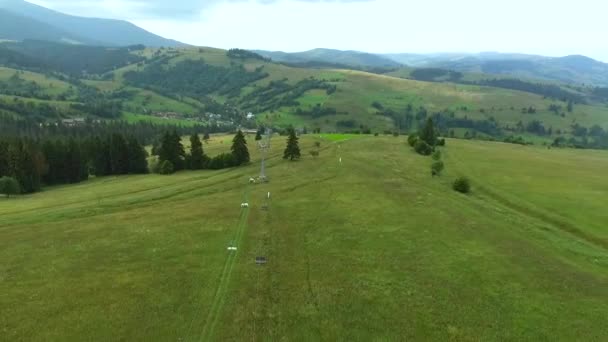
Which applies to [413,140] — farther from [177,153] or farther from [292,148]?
[177,153]

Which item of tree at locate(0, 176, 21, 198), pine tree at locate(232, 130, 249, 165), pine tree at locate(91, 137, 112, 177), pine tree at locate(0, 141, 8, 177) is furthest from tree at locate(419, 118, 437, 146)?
pine tree at locate(0, 141, 8, 177)

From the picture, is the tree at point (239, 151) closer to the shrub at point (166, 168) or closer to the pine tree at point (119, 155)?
the shrub at point (166, 168)

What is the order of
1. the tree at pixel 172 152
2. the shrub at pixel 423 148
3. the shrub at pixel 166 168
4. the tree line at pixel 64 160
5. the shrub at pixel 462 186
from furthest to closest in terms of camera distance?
1. the shrub at pixel 423 148
2. the tree at pixel 172 152
3. the shrub at pixel 166 168
4. the tree line at pixel 64 160
5. the shrub at pixel 462 186

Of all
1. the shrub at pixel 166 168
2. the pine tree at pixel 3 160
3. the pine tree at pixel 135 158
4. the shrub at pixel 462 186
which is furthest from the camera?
the pine tree at pixel 135 158

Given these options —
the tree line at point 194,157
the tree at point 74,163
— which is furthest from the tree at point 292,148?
the tree at point 74,163

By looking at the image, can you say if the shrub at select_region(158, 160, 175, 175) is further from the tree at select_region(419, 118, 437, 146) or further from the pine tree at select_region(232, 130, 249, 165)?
the tree at select_region(419, 118, 437, 146)

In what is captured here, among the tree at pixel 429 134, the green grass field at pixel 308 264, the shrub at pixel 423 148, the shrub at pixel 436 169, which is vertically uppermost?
the tree at pixel 429 134

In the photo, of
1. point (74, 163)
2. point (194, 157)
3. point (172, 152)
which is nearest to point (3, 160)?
point (74, 163)
